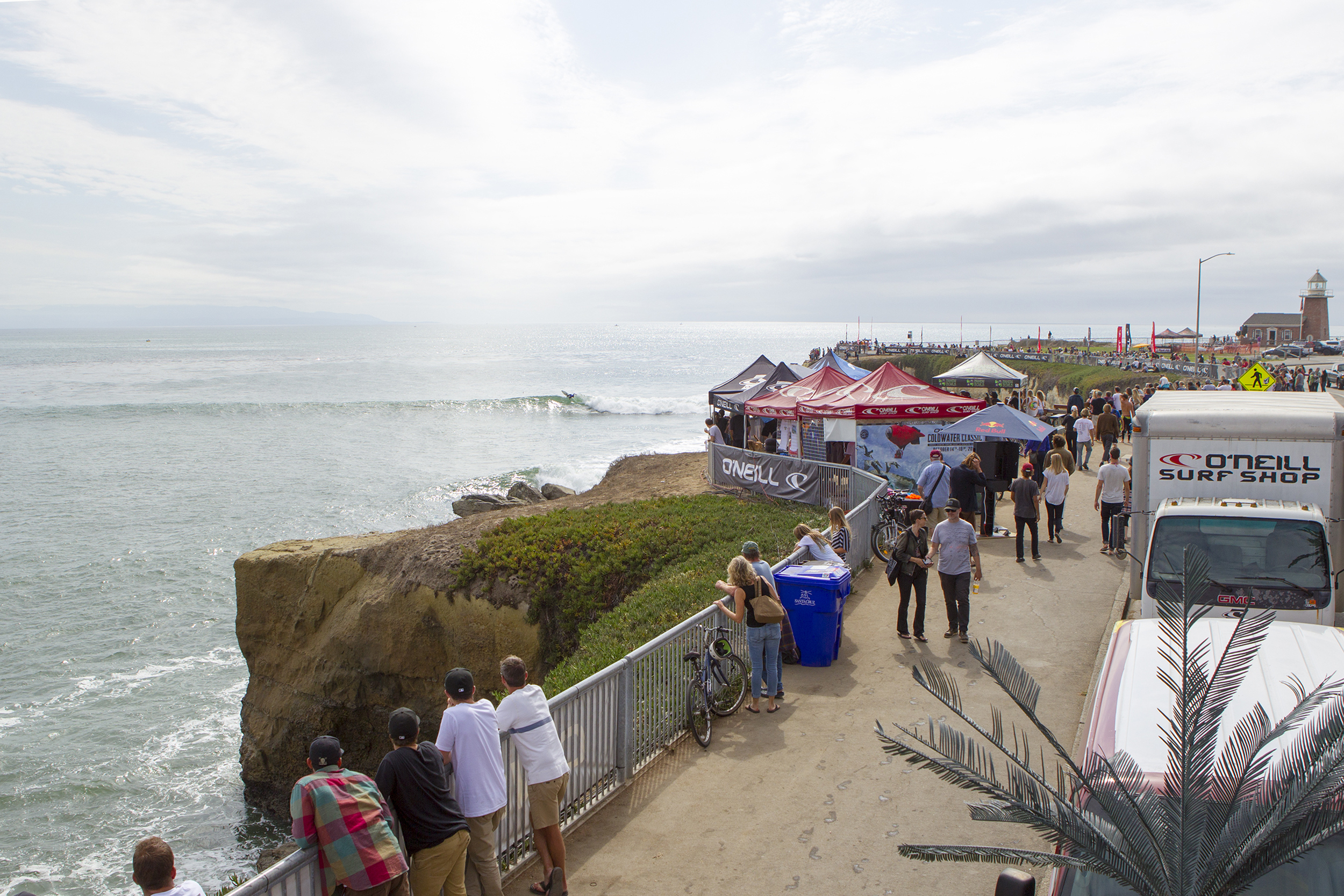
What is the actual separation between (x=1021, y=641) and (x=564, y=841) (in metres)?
6.61

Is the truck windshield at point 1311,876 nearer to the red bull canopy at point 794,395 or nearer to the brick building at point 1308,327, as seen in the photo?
the red bull canopy at point 794,395

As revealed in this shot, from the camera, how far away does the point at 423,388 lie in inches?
4370

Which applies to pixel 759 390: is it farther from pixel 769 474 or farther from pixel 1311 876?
pixel 1311 876

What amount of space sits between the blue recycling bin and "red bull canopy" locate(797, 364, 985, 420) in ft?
28.4

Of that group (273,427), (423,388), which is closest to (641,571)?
(273,427)

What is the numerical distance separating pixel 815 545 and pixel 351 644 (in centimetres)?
973

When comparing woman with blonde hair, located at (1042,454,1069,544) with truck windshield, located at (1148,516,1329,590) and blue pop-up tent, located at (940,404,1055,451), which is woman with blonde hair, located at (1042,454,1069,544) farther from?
truck windshield, located at (1148,516,1329,590)

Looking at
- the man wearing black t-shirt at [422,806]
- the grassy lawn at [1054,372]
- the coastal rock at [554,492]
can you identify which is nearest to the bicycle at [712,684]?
the man wearing black t-shirt at [422,806]

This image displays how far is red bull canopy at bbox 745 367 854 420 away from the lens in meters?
20.5

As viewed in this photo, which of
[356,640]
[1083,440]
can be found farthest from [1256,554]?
[1083,440]

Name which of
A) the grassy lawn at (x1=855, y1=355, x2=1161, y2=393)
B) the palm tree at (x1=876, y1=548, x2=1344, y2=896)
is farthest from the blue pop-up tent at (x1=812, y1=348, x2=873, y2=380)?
the palm tree at (x1=876, y1=548, x2=1344, y2=896)

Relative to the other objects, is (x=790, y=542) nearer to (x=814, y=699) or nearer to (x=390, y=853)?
(x=814, y=699)

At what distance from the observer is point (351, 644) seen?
16281 mm

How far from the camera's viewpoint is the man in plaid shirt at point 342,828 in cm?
441
